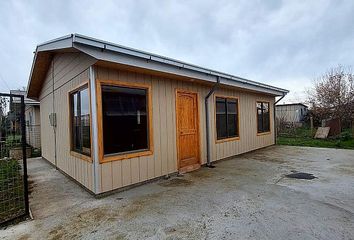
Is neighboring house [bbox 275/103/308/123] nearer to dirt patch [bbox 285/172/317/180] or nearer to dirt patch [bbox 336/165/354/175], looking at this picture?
dirt patch [bbox 336/165/354/175]

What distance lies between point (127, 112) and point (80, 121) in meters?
1.10

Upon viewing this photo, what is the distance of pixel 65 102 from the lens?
5.38 m

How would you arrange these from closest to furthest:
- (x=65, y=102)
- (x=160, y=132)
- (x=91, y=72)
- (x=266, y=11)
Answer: (x=91, y=72), (x=160, y=132), (x=65, y=102), (x=266, y=11)

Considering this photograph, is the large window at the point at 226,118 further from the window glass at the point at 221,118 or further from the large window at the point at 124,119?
the large window at the point at 124,119

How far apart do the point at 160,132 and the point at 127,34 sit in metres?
7.01

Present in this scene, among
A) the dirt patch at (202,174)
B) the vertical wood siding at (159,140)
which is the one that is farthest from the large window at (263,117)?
the dirt patch at (202,174)

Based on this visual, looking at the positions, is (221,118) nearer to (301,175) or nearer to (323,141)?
(301,175)

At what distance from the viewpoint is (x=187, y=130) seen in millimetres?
5746

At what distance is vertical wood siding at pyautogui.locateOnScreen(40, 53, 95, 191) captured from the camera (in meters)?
4.25

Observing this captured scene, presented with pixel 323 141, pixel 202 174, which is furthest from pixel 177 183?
pixel 323 141

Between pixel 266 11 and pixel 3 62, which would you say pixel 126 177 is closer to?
pixel 266 11

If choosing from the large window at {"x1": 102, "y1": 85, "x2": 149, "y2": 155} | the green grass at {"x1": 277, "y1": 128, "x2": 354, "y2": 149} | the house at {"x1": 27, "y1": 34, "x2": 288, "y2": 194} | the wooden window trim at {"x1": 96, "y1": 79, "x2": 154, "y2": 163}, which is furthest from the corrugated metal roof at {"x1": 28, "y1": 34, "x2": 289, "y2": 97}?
the green grass at {"x1": 277, "y1": 128, "x2": 354, "y2": 149}

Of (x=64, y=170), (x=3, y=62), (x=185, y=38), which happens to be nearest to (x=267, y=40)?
(x=185, y=38)

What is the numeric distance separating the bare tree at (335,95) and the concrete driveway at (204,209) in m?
9.80
